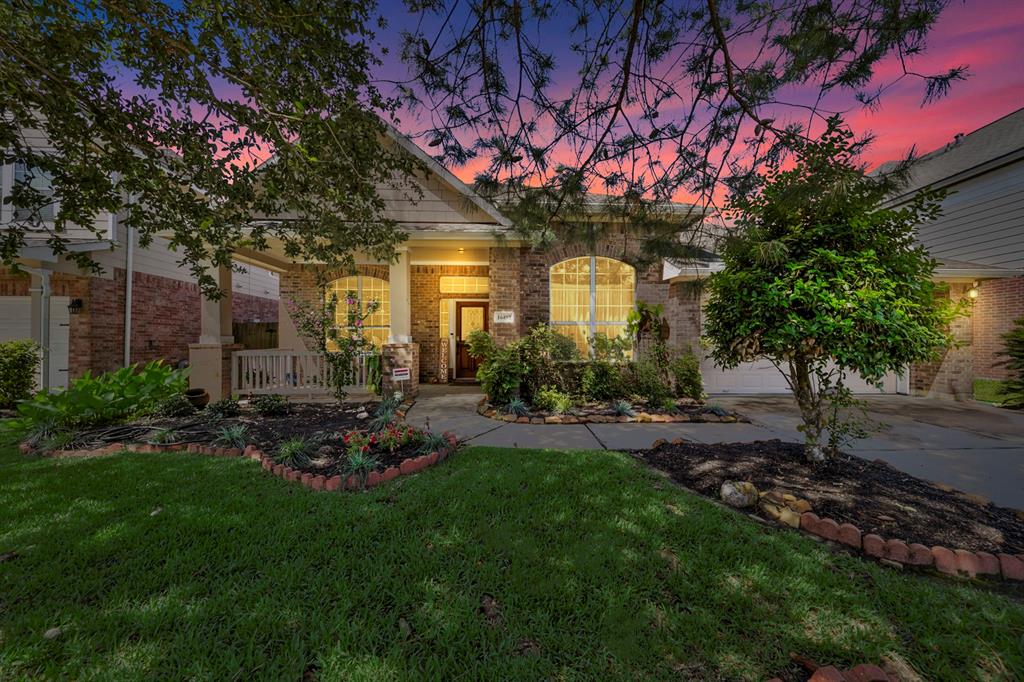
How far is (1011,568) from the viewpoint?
217 cm

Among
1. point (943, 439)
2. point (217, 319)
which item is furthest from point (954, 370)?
point (217, 319)

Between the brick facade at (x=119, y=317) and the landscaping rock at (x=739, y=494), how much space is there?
10.7 meters

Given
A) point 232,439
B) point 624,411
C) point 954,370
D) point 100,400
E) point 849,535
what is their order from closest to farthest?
point 849,535 < point 232,439 < point 100,400 < point 624,411 < point 954,370

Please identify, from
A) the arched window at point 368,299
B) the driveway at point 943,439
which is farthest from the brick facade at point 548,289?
the arched window at point 368,299

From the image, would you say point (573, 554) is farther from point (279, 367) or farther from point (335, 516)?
point (279, 367)

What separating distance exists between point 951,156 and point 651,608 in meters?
15.3

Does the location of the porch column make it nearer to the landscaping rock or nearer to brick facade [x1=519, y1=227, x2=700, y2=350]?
brick facade [x1=519, y1=227, x2=700, y2=350]

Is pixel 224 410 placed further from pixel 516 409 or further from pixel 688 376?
pixel 688 376

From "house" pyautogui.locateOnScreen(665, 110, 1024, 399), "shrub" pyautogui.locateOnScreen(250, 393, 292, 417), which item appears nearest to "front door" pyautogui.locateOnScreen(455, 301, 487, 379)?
"house" pyautogui.locateOnScreen(665, 110, 1024, 399)

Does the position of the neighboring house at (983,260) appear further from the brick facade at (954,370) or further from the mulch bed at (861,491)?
the mulch bed at (861,491)

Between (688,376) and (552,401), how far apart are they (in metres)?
2.85

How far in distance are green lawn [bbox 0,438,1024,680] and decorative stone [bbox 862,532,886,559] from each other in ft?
0.56

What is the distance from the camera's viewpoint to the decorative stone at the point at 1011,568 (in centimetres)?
215

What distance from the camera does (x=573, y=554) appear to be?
7.39 feet
